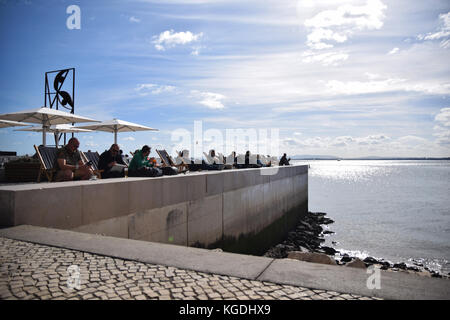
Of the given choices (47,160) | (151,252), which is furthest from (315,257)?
(47,160)

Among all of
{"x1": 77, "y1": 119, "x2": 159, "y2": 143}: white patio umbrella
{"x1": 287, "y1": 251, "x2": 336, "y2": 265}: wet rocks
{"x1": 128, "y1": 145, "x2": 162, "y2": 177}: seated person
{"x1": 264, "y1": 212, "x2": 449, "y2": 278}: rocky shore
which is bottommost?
{"x1": 264, "y1": 212, "x2": 449, "y2": 278}: rocky shore

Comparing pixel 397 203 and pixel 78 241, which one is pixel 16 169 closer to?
pixel 78 241

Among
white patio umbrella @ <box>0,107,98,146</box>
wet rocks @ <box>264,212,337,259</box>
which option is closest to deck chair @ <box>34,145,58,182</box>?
white patio umbrella @ <box>0,107,98,146</box>

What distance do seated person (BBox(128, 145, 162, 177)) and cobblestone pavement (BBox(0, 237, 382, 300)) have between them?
3.83 meters

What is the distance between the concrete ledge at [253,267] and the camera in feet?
8.05

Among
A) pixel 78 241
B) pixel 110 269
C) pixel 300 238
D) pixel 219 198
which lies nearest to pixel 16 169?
pixel 219 198

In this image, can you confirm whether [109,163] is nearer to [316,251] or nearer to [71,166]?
[71,166]

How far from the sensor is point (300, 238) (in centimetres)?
1777

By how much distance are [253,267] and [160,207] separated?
3951mm

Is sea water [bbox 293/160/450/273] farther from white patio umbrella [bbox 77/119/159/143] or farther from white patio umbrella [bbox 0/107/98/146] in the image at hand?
white patio umbrella [bbox 0/107/98/146]

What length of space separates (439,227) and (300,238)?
45.7 ft

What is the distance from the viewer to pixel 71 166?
23.2ft

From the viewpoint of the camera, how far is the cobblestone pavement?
92.9 inches

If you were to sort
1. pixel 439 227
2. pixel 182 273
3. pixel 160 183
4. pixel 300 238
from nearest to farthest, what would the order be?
pixel 182 273 → pixel 160 183 → pixel 300 238 → pixel 439 227
